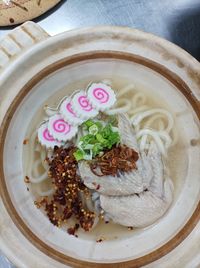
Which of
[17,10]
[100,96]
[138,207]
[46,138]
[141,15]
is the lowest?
[138,207]

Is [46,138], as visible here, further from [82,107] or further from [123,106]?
[123,106]

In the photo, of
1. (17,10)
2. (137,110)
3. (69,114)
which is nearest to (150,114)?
(137,110)

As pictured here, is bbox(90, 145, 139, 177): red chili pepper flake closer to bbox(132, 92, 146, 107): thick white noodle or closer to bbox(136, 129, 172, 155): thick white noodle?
bbox(136, 129, 172, 155): thick white noodle

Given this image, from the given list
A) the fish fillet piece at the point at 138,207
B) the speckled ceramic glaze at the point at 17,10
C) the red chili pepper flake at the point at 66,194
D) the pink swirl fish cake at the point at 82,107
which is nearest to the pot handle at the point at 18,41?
the pink swirl fish cake at the point at 82,107

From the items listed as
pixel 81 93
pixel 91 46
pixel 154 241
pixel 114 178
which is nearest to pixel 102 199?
pixel 114 178

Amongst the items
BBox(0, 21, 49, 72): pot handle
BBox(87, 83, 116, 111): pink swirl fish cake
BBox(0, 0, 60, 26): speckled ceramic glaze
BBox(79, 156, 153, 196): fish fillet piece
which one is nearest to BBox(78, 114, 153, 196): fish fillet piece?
BBox(79, 156, 153, 196): fish fillet piece

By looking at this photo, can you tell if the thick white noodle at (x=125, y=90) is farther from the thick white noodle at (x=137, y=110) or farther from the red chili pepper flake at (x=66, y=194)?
the red chili pepper flake at (x=66, y=194)

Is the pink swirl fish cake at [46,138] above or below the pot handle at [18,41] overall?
below
